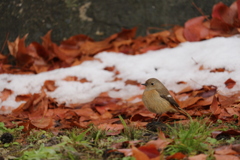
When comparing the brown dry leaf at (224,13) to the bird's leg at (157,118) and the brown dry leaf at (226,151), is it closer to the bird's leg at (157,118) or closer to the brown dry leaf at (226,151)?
the bird's leg at (157,118)

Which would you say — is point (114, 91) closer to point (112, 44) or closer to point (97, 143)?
point (112, 44)

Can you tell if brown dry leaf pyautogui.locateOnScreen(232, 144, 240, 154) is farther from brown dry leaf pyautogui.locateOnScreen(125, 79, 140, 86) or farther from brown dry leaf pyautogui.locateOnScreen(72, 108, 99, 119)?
brown dry leaf pyautogui.locateOnScreen(125, 79, 140, 86)

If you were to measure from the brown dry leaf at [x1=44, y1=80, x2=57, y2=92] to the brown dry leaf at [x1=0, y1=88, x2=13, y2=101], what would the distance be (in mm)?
476

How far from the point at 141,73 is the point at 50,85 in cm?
129

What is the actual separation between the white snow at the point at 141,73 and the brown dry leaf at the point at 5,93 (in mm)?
53

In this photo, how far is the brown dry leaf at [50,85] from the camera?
5145mm

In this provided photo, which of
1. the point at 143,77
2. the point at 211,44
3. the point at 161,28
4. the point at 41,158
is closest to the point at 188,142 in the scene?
the point at 41,158

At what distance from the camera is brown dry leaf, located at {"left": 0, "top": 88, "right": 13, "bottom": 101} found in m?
4.95

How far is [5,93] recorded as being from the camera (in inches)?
197

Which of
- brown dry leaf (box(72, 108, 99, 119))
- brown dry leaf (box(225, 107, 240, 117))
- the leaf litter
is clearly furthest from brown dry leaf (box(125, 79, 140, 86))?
brown dry leaf (box(225, 107, 240, 117))

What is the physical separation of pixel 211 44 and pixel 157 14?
1282 mm

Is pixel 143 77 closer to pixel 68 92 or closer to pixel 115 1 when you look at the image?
pixel 68 92

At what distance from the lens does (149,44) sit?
614 centimetres

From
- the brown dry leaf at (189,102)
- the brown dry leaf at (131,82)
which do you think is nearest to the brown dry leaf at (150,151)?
the brown dry leaf at (189,102)
